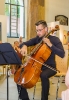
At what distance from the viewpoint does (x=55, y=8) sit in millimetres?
9664

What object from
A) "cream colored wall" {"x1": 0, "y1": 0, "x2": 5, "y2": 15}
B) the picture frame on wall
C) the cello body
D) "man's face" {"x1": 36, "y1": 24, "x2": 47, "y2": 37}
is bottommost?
the cello body

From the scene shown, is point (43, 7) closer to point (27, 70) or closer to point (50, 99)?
point (50, 99)

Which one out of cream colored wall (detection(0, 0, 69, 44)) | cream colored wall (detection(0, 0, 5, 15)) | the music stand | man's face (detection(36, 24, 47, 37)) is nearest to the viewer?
the music stand

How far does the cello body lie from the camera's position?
2.89 metres

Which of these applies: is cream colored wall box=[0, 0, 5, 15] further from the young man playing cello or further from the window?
the young man playing cello

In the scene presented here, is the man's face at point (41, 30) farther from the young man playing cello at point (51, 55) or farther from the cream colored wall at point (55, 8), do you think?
the cream colored wall at point (55, 8)

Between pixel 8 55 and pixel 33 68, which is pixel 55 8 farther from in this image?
pixel 8 55

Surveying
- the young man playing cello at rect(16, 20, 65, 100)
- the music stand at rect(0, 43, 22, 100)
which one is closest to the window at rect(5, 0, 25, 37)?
the young man playing cello at rect(16, 20, 65, 100)

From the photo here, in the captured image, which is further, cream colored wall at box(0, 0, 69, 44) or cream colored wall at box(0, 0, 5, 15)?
cream colored wall at box(0, 0, 69, 44)

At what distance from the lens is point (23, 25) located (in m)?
9.50

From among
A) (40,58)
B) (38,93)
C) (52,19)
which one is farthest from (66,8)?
(40,58)

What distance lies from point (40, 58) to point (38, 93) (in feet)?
4.91

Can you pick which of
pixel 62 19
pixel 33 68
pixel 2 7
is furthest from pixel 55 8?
pixel 33 68

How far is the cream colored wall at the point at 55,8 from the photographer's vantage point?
9477 mm
